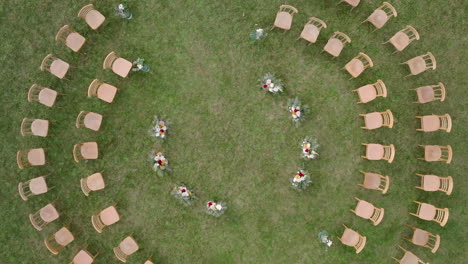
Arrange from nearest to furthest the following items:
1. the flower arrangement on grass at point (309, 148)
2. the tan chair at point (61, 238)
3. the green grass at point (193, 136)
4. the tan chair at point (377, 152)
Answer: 1. the tan chair at point (61, 238)
2. the tan chair at point (377, 152)
3. the flower arrangement on grass at point (309, 148)
4. the green grass at point (193, 136)

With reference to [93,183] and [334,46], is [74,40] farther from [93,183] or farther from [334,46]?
[334,46]

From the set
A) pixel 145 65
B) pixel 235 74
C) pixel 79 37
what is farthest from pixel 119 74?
pixel 235 74

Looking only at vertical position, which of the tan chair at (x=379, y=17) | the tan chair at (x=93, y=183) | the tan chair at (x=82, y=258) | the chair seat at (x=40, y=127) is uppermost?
the tan chair at (x=379, y=17)

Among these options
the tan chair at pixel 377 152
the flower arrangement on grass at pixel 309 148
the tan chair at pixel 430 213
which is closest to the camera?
the tan chair at pixel 377 152

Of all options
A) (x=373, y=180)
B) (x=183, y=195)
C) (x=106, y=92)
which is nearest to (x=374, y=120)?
(x=373, y=180)

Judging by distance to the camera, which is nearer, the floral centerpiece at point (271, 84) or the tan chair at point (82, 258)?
the tan chair at point (82, 258)

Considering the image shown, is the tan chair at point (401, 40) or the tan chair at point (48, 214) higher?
the tan chair at point (401, 40)

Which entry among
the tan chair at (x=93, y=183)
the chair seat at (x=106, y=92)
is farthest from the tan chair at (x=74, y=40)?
the tan chair at (x=93, y=183)

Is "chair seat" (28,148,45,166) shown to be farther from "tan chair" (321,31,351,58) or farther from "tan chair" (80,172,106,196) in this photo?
"tan chair" (321,31,351,58)

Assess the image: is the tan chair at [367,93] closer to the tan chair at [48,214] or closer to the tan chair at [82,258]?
the tan chair at [82,258]
